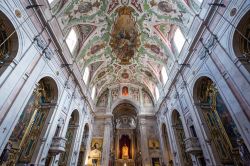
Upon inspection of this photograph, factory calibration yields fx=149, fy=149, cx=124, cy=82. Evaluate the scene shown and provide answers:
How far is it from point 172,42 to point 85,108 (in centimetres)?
1056

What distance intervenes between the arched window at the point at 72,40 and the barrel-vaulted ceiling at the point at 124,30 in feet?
1.20

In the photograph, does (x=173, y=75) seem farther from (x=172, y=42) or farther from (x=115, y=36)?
(x=115, y=36)

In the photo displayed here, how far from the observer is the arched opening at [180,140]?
11.5 meters

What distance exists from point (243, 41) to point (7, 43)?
1052 centimetres

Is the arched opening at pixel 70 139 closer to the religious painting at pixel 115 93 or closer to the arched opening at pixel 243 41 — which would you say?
the religious painting at pixel 115 93

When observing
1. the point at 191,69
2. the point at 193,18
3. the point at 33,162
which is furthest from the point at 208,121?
the point at 33,162

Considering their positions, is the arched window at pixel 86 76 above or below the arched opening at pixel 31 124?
above

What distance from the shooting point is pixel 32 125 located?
28.3 feet

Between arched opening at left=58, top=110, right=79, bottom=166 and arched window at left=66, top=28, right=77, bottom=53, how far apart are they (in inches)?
223

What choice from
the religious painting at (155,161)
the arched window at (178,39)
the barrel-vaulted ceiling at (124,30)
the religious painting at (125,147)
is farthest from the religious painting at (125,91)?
the religious painting at (125,147)

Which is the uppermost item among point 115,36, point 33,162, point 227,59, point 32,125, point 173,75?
point 115,36

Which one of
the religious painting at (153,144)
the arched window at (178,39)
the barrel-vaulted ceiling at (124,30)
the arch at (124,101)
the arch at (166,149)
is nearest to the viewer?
the barrel-vaulted ceiling at (124,30)

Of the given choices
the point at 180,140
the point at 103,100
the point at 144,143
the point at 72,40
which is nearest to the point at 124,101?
the point at 103,100

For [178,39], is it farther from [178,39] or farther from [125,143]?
[125,143]
